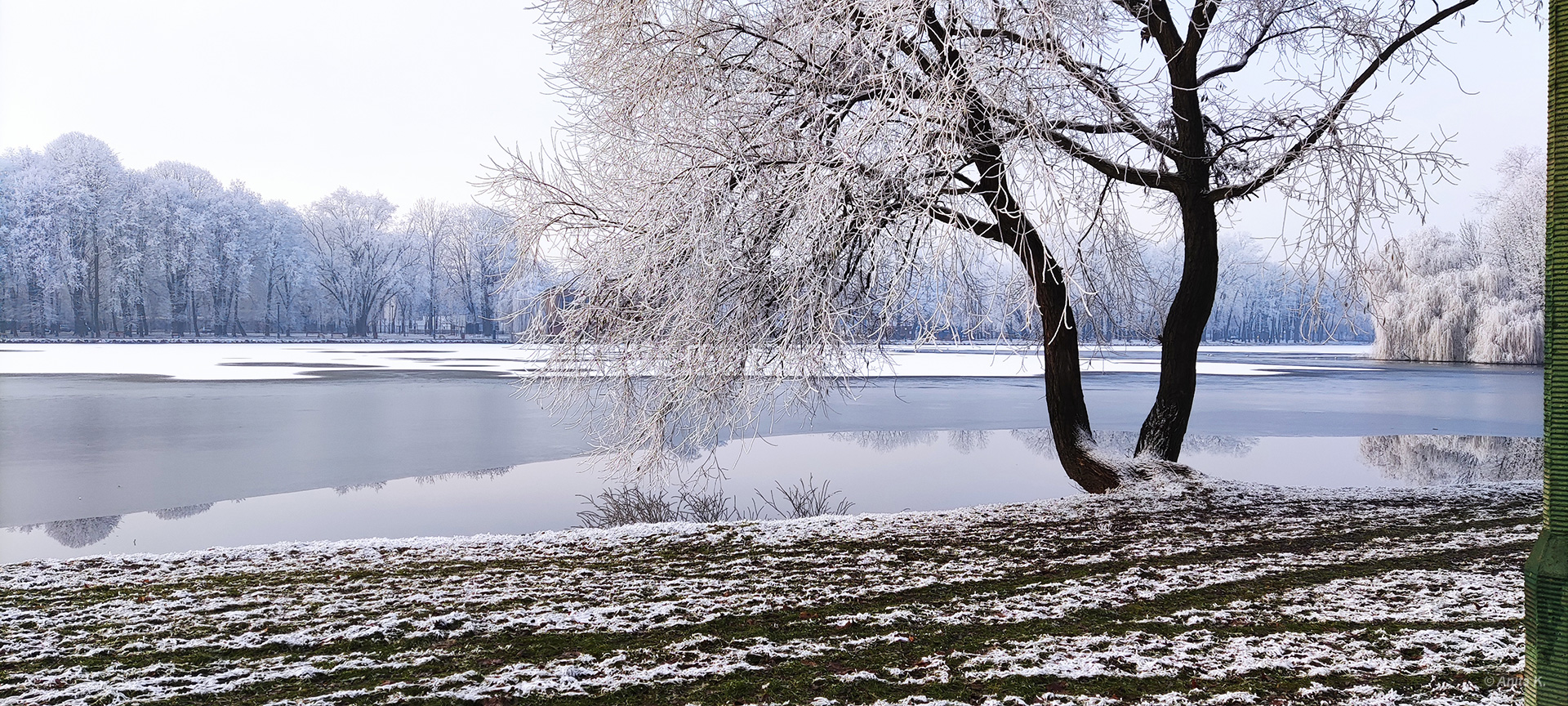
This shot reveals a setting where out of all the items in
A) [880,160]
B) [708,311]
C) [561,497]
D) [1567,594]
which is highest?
[880,160]

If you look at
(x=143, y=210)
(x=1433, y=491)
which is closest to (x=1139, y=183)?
(x=1433, y=491)

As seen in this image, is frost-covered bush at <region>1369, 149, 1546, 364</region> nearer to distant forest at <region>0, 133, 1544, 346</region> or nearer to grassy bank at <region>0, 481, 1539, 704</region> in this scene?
distant forest at <region>0, 133, 1544, 346</region>

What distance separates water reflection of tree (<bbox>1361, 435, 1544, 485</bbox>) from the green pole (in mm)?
10027

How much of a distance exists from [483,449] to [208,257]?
41732mm

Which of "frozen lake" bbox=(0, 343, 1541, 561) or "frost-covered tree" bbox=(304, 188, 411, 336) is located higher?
"frost-covered tree" bbox=(304, 188, 411, 336)

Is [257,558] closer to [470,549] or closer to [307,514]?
[470,549]

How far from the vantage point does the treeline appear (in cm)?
4022

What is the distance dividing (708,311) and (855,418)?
923 cm

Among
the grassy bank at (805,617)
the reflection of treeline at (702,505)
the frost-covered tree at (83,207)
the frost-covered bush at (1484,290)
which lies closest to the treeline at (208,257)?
the frost-covered tree at (83,207)

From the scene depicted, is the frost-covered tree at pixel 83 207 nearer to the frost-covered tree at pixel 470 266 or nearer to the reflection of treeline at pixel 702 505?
the frost-covered tree at pixel 470 266

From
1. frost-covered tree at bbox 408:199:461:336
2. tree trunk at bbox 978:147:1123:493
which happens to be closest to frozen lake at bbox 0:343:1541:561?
tree trunk at bbox 978:147:1123:493

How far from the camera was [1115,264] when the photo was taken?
9.06 metres

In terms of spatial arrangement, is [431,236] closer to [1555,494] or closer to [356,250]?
[356,250]

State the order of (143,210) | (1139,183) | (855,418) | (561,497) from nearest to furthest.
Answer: (1139,183), (561,497), (855,418), (143,210)
